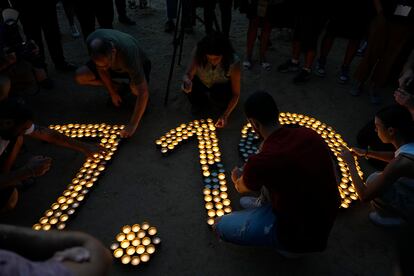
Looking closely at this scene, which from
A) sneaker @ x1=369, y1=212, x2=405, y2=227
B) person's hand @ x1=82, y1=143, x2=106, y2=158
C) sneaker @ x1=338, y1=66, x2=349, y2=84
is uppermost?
sneaker @ x1=338, y1=66, x2=349, y2=84

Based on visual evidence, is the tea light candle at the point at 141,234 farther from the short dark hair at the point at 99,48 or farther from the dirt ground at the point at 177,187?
the short dark hair at the point at 99,48

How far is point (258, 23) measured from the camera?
447cm

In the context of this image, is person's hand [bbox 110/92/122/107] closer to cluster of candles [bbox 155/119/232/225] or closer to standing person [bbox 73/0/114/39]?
cluster of candles [bbox 155/119/232/225]

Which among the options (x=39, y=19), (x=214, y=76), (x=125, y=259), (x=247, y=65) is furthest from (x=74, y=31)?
(x=125, y=259)

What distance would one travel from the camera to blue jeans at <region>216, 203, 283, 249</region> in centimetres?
205

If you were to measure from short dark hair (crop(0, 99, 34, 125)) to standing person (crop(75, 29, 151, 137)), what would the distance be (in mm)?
817

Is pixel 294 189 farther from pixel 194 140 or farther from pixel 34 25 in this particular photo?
pixel 34 25

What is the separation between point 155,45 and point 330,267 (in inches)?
172

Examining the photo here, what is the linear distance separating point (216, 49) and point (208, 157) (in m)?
1.04

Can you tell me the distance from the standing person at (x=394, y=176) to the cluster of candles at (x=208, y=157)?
1.07 meters

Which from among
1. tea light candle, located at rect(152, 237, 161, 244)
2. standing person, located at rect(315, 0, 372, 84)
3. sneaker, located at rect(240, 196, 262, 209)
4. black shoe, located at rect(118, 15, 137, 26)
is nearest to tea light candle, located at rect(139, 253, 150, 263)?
tea light candle, located at rect(152, 237, 161, 244)

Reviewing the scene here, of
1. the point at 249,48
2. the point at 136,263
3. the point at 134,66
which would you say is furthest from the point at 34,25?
the point at 136,263

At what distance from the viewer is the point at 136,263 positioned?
2.19m

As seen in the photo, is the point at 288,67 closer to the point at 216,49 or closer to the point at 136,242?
the point at 216,49
